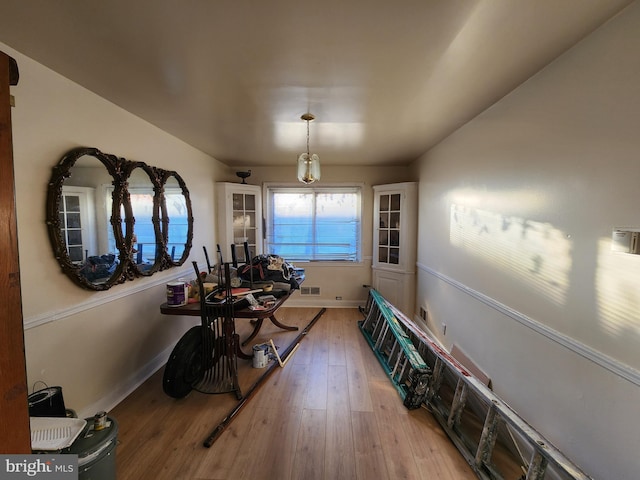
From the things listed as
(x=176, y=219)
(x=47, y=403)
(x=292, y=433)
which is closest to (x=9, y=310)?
(x=47, y=403)

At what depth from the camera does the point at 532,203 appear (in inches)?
66.4

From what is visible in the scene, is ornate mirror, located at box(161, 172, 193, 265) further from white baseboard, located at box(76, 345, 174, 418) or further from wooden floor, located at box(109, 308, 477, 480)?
wooden floor, located at box(109, 308, 477, 480)

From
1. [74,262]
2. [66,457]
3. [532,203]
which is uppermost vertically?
[532,203]

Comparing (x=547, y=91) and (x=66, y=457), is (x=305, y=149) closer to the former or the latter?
(x=547, y=91)

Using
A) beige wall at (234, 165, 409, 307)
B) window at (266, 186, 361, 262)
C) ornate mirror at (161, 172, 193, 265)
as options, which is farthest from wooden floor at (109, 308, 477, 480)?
window at (266, 186, 361, 262)

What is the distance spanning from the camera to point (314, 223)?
4.66 meters

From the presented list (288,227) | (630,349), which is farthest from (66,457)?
(288,227)

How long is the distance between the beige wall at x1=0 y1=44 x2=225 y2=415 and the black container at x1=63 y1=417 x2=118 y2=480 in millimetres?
658

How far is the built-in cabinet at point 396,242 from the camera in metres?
4.05

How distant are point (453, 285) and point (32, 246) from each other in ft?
11.2

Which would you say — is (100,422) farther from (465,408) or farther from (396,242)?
(396,242)

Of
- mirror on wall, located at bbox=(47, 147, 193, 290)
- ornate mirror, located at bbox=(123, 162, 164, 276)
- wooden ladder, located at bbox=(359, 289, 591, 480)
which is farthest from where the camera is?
ornate mirror, located at bbox=(123, 162, 164, 276)

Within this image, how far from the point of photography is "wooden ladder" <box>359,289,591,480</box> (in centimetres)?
135

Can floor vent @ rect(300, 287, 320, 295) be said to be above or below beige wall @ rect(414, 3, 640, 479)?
below
